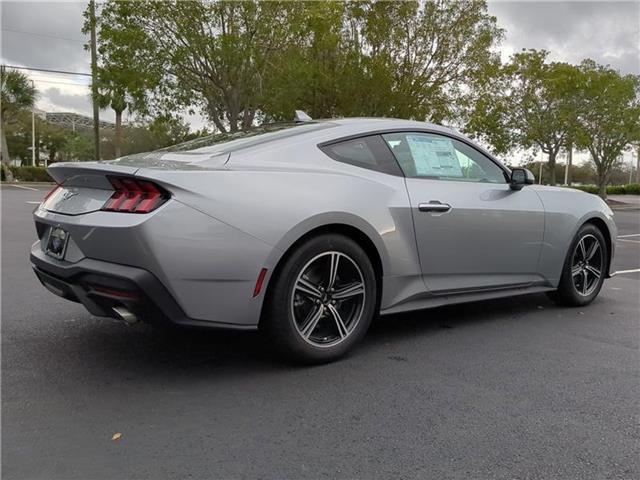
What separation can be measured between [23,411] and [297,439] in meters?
1.31

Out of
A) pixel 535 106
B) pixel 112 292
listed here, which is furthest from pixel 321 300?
pixel 535 106

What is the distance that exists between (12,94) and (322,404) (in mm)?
43339

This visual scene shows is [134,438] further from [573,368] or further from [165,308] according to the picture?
[573,368]

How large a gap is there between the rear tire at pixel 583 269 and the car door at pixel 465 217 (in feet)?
1.77

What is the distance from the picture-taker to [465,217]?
156 inches

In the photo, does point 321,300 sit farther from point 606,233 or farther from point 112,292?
point 606,233

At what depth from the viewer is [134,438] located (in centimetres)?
247

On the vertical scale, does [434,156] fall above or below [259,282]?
above

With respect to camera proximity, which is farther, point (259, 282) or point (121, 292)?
point (259, 282)

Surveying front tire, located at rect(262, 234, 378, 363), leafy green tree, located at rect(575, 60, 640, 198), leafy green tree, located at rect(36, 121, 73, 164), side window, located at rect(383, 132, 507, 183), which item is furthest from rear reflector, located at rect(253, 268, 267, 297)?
leafy green tree, located at rect(36, 121, 73, 164)

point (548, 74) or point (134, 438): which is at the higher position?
point (548, 74)

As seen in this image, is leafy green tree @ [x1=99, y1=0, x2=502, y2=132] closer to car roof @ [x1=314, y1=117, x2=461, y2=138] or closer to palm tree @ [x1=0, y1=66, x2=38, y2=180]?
car roof @ [x1=314, y1=117, x2=461, y2=138]

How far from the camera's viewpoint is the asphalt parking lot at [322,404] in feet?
7.58

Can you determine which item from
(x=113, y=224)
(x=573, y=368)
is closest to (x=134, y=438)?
(x=113, y=224)
